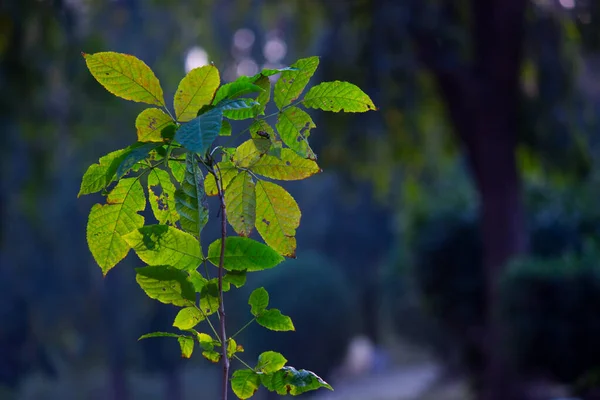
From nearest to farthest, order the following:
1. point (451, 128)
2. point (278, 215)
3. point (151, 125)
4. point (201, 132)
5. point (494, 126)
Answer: point (201, 132)
point (151, 125)
point (278, 215)
point (494, 126)
point (451, 128)

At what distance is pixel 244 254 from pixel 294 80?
235 millimetres

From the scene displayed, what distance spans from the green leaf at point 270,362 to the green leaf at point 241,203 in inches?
6.4

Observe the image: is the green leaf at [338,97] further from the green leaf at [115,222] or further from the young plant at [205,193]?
the green leaf at [115,222]

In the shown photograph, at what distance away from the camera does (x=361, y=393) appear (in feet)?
54.5

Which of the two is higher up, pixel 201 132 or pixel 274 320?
pixel 201 132

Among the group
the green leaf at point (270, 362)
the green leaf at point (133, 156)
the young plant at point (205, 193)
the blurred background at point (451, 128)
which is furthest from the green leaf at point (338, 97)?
the blurred background at point (451, 128)

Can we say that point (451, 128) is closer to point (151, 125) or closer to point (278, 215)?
point (278, 215)

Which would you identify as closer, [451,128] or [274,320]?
[274,320]

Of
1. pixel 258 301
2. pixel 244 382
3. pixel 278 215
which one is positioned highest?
pixel 278 215

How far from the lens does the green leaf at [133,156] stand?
801 millimetres

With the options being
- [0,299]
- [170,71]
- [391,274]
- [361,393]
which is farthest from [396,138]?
[0,299]

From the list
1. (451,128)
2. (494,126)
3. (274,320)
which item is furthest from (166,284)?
(451,128)

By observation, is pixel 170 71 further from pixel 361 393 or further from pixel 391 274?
pixel 361 393

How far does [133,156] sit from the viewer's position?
823mm
